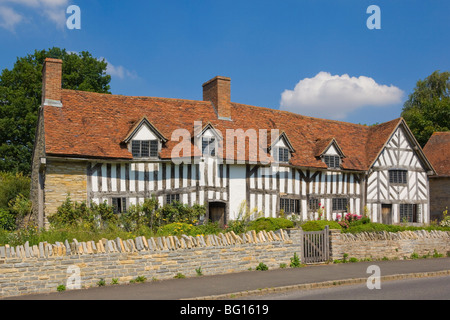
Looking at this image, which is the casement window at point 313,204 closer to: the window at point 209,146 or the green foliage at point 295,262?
the window at point 209,146

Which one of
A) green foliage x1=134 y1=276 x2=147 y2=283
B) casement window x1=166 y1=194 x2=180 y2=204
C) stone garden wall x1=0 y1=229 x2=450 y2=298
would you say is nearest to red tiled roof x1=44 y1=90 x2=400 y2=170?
casement window x1=166 y1=194 x2=180 y2=204

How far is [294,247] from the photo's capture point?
14.7 m

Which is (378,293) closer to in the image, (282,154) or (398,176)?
(282,154)

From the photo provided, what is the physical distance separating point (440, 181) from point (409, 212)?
5565 mm

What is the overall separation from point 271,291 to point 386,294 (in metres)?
2.55

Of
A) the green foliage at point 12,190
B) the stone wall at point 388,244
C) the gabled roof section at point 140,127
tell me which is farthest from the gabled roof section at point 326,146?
the green foliage at point 12,190

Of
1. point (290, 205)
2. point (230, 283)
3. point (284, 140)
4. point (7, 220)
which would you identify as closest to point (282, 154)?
point (284, 140)

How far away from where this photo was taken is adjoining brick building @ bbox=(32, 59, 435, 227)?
750 inches

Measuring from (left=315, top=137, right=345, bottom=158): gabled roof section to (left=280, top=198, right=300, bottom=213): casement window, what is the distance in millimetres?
2908

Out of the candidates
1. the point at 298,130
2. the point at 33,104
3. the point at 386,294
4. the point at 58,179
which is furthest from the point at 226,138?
the point at 33,104

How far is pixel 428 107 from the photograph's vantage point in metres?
40.4

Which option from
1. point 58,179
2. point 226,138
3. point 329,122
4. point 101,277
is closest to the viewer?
point 101,277

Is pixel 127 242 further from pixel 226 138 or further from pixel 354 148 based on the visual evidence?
pixel 354 148

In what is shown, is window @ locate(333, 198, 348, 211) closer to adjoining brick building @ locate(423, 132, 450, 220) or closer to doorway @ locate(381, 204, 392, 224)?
doorway @ locate(381, 204, 392, 224)
